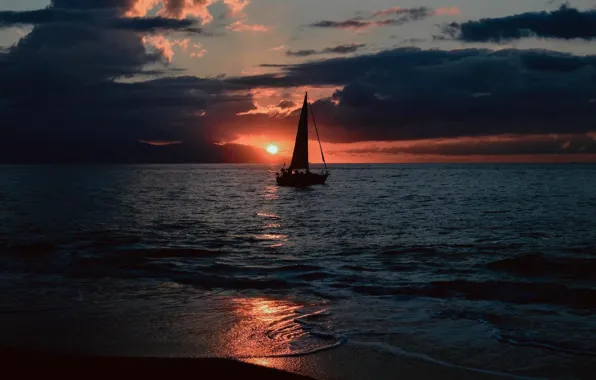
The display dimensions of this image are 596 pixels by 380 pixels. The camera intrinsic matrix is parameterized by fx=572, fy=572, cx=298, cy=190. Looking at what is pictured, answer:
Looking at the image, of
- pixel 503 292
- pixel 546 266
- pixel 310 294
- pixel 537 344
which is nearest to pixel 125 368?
pixel 537 344

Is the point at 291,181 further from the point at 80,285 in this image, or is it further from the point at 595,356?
the point at 595,356

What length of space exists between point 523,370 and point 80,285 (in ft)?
40.3

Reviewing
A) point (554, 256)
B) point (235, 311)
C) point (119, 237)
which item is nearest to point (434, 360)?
point (235, 311)

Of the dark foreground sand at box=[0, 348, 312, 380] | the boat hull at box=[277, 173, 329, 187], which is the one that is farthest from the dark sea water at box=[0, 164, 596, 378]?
the boat hull at box=[277, 173, 329, 187]

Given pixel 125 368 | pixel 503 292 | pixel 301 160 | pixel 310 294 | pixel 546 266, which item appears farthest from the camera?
pixel 301 160

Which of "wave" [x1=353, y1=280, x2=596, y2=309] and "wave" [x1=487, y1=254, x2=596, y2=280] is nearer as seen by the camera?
"wave" [x1=353, y1=280, x2=596, y2=309]

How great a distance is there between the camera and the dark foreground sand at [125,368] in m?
7.95

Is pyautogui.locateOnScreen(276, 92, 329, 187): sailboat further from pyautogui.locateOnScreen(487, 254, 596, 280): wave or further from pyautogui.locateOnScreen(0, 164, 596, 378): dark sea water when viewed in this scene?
pyautogui.locateOnScreen(487, 254, 596, 280): wave

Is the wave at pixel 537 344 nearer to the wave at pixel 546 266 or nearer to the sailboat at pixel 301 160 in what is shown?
the wave at pixel 546 266

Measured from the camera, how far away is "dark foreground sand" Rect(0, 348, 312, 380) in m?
7.95

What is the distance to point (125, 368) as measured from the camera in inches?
326

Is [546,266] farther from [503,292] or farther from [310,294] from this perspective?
[310,294]

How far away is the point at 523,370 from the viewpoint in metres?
9.21

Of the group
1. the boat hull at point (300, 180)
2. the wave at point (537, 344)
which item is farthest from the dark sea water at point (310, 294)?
the boat hull at point (300, 180)
